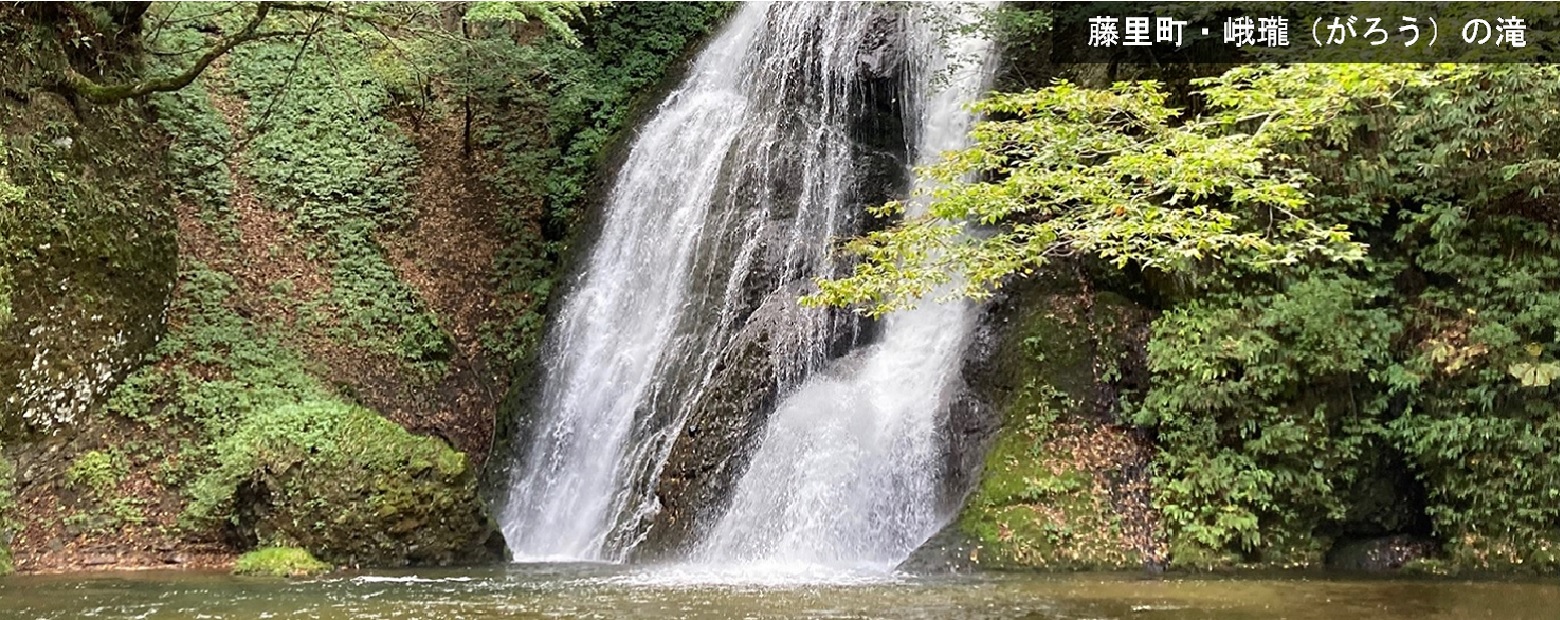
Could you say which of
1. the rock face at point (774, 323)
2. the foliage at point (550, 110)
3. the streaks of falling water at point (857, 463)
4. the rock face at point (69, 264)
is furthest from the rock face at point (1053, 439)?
the rock face at point (69, 264)

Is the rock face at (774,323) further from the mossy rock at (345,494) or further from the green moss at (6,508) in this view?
the green moss at (6,508)

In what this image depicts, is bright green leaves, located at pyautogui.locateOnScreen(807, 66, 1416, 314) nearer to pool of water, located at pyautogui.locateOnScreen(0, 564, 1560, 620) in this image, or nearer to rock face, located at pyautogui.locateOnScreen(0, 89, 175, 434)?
pool of water, located at pyautogui.locateOnScreen(0, 564, 1560, 620)

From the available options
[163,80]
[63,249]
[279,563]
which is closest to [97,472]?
[63,249]

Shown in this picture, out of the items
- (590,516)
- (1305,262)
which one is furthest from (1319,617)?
(590,516)


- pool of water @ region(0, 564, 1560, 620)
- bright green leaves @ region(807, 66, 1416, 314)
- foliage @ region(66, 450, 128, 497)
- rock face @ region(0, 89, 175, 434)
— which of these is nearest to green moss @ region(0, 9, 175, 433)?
rock face @ region(0, 89, 175, 434)

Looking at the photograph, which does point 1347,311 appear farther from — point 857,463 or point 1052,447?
point 857,463

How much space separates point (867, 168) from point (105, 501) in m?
8.72

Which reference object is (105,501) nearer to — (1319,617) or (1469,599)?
(1319,617)

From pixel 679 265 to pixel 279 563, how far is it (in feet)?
18.5

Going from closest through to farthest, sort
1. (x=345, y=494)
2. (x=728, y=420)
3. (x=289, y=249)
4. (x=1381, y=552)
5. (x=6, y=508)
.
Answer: (x=1381, y=552), (x=6, y=508), (x=345, y=494), (x=728, y=420), (x=289, y=249)

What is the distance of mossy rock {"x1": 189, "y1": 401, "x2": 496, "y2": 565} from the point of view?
9.39 metres

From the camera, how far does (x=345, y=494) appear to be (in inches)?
373

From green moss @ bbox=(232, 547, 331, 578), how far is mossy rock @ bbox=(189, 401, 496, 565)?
136 millimetres

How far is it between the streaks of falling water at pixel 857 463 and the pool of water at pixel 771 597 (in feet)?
3.85
